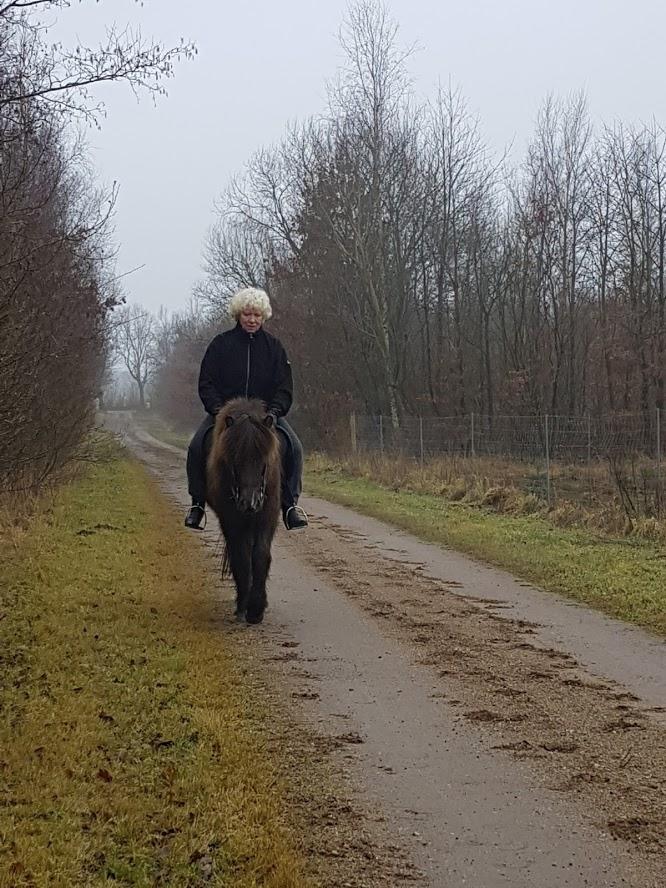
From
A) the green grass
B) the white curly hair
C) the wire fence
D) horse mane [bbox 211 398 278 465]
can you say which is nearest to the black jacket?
the white curly hair

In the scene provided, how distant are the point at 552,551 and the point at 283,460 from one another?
15.9ft

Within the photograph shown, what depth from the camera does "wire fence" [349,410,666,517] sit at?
14.3 m

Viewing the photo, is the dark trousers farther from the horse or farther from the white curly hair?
the white curly hair

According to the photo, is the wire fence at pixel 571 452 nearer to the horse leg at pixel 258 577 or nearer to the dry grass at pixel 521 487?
the dry grass at pixel 521 487

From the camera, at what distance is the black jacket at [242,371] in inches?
319

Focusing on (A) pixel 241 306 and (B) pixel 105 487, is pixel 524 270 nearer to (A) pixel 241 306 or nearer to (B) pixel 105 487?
(B) pixel 105 487

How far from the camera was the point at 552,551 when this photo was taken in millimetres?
11570

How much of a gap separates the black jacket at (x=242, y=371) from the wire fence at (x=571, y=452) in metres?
7.84

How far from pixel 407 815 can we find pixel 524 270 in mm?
29620

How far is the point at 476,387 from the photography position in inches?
1297

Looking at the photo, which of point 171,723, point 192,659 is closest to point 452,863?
point 171,723

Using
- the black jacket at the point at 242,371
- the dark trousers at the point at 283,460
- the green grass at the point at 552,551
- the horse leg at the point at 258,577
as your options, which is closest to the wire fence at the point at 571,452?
the green grass at the point at 552,551

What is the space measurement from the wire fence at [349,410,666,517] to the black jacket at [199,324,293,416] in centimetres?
784

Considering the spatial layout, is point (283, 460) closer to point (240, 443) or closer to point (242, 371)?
point (242, 371)
